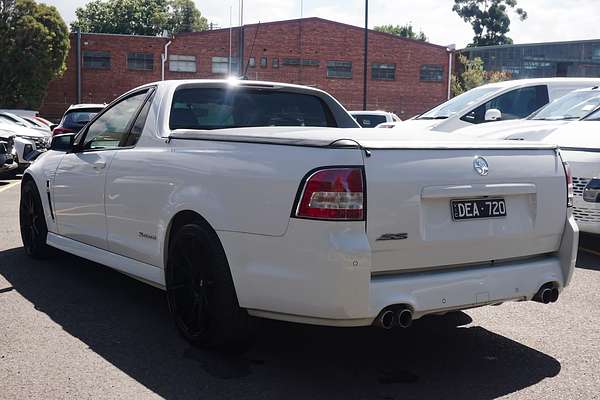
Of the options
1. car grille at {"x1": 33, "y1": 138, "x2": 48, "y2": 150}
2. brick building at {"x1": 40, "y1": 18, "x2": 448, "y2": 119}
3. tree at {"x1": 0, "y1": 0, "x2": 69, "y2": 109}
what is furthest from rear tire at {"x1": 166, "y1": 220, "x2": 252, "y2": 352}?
brick building at {"x1": 40, "y1": 18, "x2": 448, "y2": 119}

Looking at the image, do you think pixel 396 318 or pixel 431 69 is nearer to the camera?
pixel 396 318

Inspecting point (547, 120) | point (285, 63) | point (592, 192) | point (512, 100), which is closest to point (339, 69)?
point (285, 63)

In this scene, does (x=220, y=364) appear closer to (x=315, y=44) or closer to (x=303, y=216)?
(x=303, y=216)

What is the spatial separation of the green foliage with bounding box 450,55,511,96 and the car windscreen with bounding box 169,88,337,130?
51587 mm

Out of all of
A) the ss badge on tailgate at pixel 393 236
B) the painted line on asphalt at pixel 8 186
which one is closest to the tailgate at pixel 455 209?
the ss badge on tailgate at pixel 393 236

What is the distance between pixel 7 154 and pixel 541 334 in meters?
12.3

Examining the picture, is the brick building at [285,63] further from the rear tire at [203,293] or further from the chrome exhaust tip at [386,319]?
the chrome exhaust tip at [386,319]

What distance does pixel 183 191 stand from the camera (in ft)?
14.2

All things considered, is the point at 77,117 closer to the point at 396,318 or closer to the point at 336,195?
the point at 336,195

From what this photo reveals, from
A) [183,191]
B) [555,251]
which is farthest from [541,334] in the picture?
[183,191]

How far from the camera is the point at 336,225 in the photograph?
3559 millimetres

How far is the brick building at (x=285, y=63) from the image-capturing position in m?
48.0

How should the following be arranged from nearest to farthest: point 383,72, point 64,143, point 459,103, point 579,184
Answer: point 64,143 < point 579,184 < point 459,103 < point 383,72

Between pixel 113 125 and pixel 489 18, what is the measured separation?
92.5 metres
